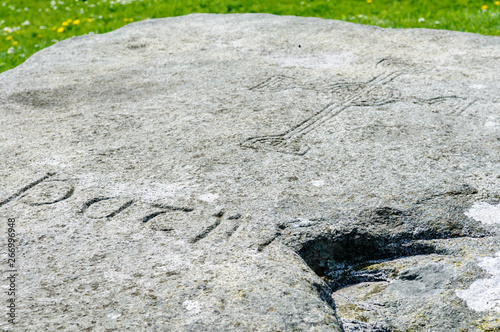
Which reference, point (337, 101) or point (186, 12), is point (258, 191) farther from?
point (186, 12)

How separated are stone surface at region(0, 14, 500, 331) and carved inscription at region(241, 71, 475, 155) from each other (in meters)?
0.02

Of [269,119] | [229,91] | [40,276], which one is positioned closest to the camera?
[40,276]

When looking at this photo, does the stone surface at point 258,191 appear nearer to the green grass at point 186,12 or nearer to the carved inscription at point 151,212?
the carved inscription at point 151,212

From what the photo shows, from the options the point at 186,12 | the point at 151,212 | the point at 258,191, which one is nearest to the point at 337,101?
the point at 258,191

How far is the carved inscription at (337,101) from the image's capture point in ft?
10.0

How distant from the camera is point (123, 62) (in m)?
4.52

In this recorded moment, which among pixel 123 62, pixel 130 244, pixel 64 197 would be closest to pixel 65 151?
pixel 64 197

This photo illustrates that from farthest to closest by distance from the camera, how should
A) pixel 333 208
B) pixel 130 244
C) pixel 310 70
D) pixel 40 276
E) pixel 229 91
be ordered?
pixel 310 70 < pixel 229 91 < pixel 333 208 < pixel 130 244 < pixel 40 276

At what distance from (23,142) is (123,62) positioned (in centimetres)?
151

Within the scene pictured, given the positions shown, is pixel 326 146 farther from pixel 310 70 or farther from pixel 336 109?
pixel 310 70

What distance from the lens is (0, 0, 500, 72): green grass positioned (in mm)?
6406

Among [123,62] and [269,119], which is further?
[123,62]

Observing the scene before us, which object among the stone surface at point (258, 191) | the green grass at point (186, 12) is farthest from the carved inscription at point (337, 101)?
the green grass at point (186, 12)

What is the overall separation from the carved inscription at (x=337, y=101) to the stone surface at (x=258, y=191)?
0.02m
